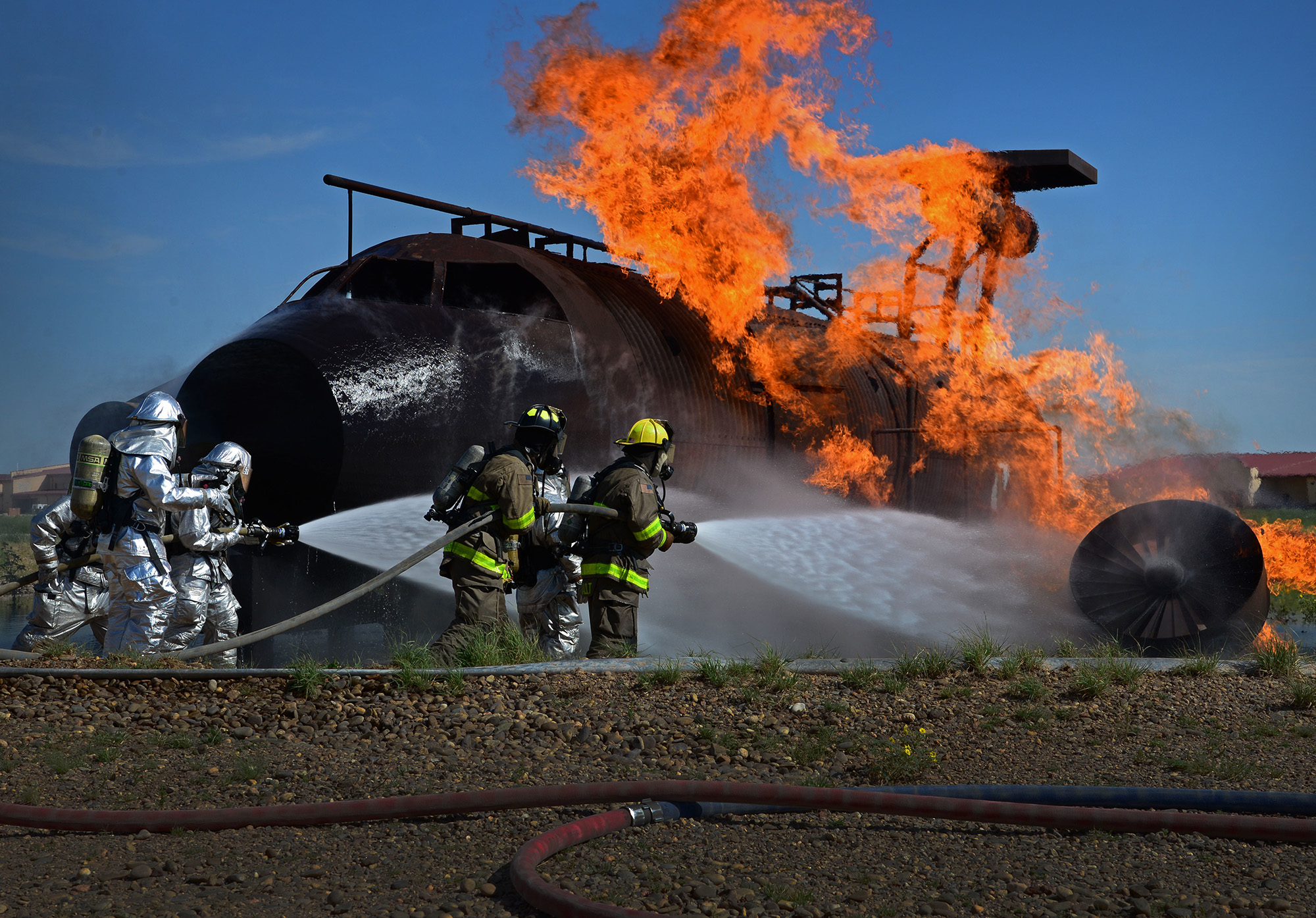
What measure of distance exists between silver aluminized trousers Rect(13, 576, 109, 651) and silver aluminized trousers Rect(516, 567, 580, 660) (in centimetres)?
323

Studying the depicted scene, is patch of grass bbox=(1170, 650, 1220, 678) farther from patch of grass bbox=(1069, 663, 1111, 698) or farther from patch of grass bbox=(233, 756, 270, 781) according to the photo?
patch of grass bbox=(233, 756, 270, 781)

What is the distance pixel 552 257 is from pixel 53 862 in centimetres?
697

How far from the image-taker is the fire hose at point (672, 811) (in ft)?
11.4

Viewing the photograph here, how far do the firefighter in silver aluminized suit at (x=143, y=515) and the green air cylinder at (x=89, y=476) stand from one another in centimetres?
8

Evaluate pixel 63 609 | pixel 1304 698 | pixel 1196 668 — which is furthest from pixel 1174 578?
pixel 63 609

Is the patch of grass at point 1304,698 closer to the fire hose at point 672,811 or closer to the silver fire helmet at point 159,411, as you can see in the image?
the fire hose at point 672,811

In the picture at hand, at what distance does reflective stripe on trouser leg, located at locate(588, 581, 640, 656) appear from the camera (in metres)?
6.88

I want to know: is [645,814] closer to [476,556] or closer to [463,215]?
[476,556]

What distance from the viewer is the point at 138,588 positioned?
7008mm

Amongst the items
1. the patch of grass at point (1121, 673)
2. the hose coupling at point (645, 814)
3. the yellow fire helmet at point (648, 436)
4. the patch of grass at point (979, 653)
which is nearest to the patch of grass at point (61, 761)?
the hose coupling at point (645, 814)

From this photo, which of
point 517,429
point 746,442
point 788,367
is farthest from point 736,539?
point 517,429

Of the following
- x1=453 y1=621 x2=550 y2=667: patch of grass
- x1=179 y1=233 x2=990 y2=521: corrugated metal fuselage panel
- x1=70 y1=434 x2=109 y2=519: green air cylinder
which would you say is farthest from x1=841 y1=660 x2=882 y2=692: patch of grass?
x1=70 y1=434 x2=109 y2=519: green air cylinder

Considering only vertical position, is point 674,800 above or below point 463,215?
below

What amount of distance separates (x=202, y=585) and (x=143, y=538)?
53 centimetres
